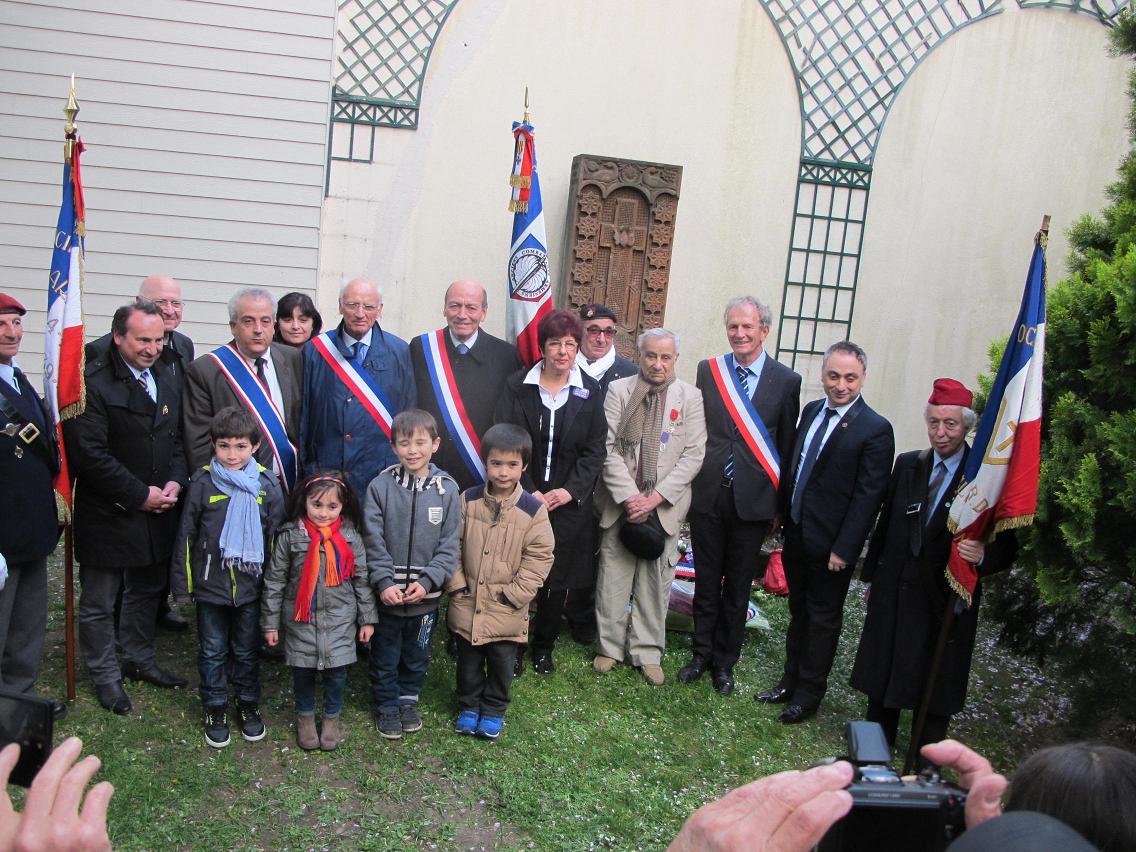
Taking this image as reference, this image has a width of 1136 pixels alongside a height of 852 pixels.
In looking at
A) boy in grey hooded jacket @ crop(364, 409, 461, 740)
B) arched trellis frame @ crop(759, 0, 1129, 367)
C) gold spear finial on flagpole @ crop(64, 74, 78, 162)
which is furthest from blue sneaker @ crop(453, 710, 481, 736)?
arched trellis frame @ crop(759, 0, 1129, 367)

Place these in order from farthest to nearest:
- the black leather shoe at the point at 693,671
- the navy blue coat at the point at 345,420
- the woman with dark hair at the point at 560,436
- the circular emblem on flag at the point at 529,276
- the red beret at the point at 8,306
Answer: the circular emblem on flag at the point at 529,276 < the black leather shoe at the point at 693,671 < the woman with dark hair at the point at 560,436 < the navy blue coat at the point at 345,420 < the red beret at the point at 8,306

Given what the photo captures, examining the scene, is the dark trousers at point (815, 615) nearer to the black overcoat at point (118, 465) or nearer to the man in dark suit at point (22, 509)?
the black overcoat at point (118, 465)

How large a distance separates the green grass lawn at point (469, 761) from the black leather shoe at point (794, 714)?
0.17 feet

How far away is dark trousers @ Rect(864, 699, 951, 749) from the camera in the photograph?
439 cm

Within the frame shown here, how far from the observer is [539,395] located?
480 centimetres

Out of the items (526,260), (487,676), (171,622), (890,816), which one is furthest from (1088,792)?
(171,622)

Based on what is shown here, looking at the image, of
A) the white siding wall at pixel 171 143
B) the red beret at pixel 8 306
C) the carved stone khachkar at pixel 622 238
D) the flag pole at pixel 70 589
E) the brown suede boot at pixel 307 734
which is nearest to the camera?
the red beret at pixel 8 306

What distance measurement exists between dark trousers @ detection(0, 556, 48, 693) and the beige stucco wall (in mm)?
3715

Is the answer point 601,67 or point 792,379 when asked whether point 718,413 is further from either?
point 601,67

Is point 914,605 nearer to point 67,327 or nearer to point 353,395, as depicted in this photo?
point 353,395

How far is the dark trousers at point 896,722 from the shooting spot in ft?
14.4

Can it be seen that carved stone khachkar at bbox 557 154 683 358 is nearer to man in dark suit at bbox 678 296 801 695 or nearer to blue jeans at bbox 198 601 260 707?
man in dark suit at bbox 678 296 801 695

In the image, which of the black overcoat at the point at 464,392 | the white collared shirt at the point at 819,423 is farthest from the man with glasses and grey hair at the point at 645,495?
the black overcoat at the point at 464,392

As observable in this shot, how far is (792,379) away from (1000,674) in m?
2.15
